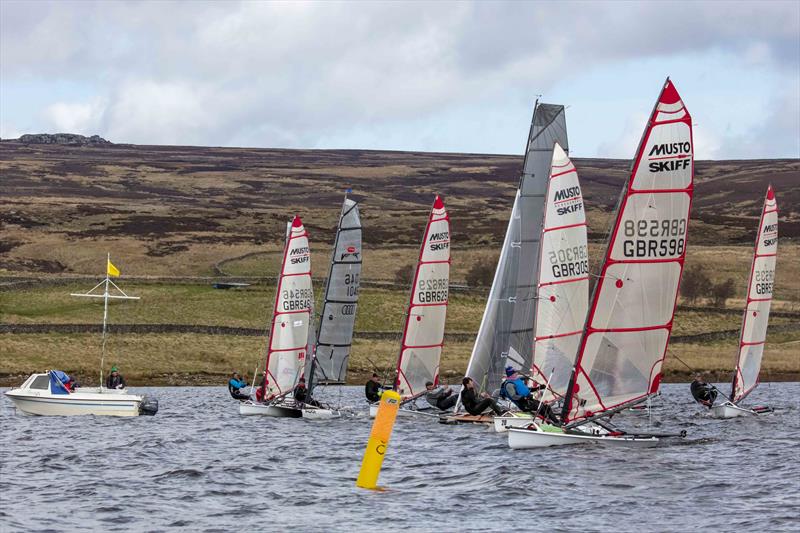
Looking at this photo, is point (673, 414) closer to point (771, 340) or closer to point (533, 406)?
point (533, 406)

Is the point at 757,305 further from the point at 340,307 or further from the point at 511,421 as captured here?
the point at 511,421

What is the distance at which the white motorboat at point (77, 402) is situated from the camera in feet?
174

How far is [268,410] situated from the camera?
177ft

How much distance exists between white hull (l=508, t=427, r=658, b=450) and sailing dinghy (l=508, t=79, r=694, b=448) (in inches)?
1.1

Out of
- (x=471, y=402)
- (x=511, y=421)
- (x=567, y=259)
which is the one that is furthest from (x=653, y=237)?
(x=471, y=402)

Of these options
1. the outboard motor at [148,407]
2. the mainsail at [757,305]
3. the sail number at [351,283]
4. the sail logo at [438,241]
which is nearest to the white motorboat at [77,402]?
the outboard motor at [148,407]

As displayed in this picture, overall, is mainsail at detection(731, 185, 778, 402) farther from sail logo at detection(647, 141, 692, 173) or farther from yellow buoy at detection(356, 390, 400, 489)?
yellow buoy at detection(356, 390, 400, 489)

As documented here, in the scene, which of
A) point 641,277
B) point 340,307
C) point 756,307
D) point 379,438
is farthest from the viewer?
point 340,307

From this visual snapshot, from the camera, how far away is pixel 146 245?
150 m

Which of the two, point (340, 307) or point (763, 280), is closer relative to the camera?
point (763, 280)

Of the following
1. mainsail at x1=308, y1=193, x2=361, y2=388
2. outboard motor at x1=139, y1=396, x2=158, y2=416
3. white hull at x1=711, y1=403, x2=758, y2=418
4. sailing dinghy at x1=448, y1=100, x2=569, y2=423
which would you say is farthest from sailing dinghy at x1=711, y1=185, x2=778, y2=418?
outboard motor at x1=139, y1=396, x2=158, y2=416

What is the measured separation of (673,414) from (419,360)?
38.0 ft

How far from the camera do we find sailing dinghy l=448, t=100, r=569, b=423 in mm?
50531

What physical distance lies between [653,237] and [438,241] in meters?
20.8
